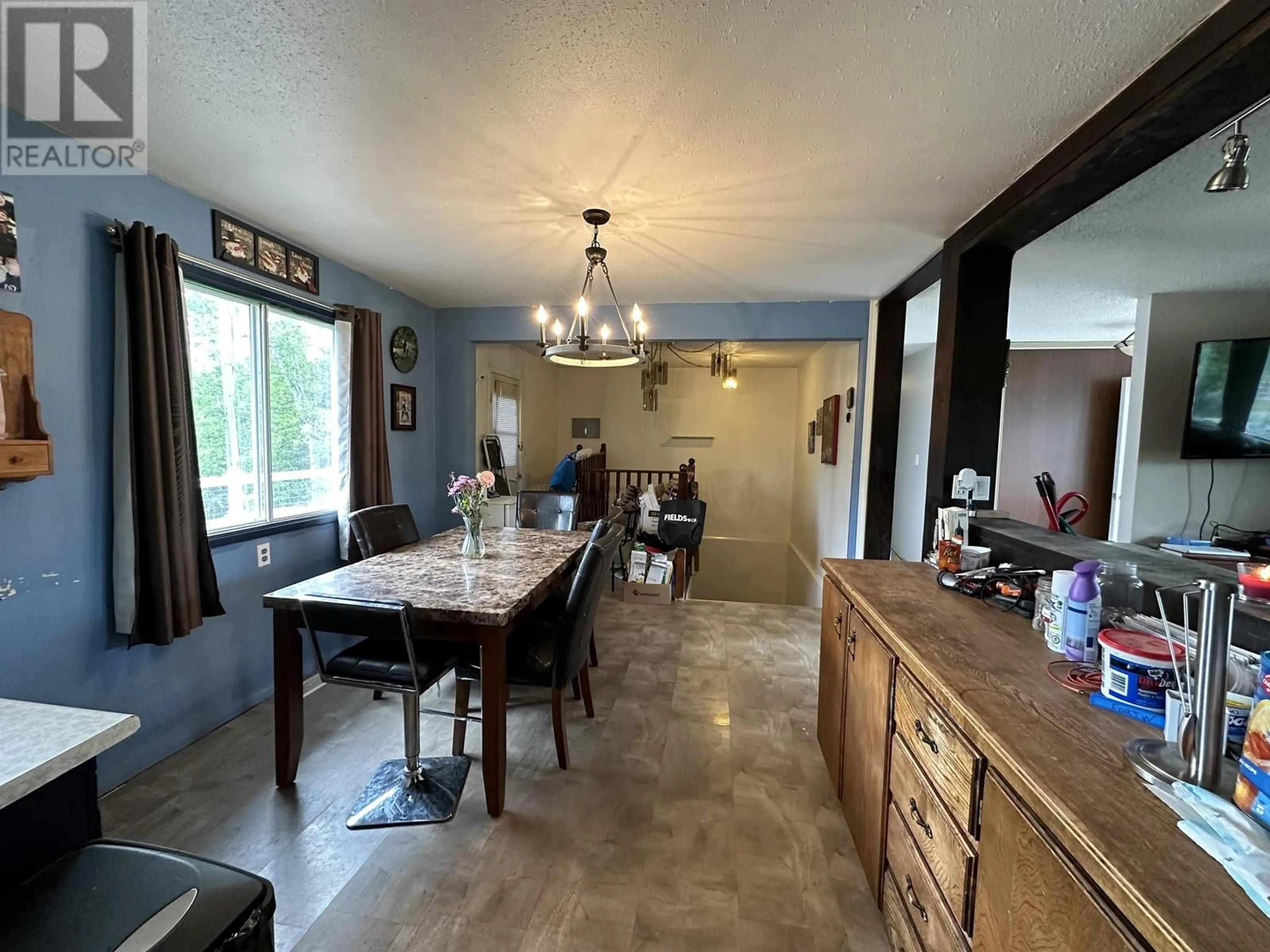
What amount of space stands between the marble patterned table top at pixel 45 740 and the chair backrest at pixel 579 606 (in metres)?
1.22

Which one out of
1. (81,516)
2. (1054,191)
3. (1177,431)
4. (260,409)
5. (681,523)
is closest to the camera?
(1054,191)

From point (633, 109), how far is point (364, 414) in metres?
2.36

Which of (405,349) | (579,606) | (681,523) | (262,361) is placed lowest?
(681,523)

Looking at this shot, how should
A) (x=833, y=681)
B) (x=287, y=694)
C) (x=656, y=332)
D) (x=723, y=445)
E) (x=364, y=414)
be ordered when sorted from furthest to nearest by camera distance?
(x=723, y=445)
(x=656, y=332)
(x=364, y=414)
(x=833, y=681)
(x=287, y=694)

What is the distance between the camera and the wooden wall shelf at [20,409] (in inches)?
60.9

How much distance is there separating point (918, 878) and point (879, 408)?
2907mm

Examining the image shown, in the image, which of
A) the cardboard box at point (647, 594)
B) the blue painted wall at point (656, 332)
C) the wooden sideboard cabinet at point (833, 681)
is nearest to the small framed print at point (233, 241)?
the blue painted wall at point (656, 332)

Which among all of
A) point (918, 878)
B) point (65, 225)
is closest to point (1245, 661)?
point (918, 878)

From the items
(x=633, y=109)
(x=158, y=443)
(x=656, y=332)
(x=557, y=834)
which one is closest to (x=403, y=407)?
(x=158, y=443)

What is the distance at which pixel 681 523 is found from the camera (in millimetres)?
4848

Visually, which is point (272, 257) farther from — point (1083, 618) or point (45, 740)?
point (1083, 618)

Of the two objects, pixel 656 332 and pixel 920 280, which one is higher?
pixel 920 280

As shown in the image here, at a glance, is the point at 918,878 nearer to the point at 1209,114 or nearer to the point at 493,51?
the point at 1209,114

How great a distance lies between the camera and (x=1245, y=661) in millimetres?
900
